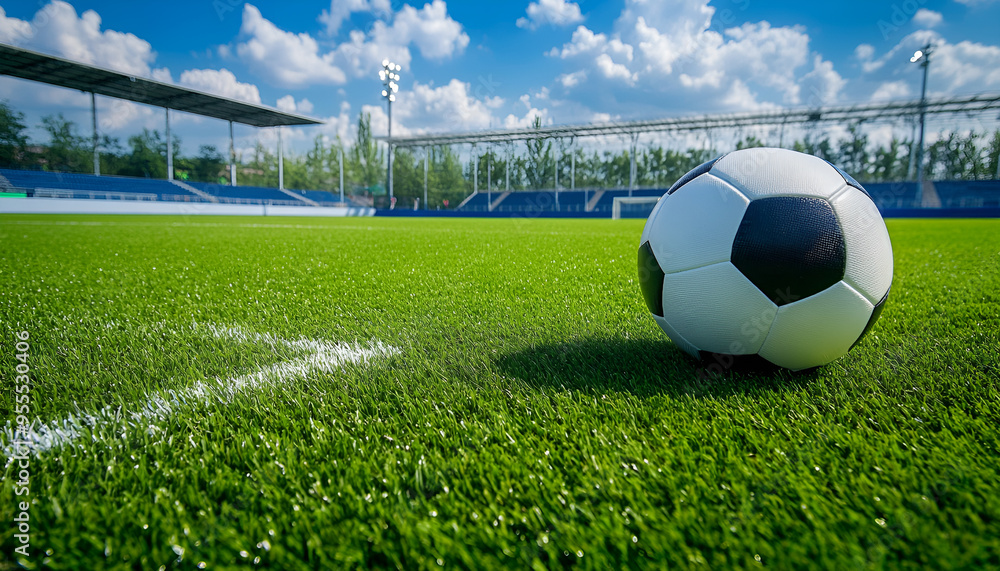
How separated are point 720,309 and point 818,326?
329 millimetres

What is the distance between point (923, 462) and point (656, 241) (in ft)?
3.64

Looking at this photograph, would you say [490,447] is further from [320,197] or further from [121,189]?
[320,197]

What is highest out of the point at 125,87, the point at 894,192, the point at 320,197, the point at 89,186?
the point at 125,87

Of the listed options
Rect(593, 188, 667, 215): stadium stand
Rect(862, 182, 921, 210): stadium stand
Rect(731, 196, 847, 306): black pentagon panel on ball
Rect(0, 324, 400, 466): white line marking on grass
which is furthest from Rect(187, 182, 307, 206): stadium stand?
Rect(862, 182, 921, 210): stadium stand

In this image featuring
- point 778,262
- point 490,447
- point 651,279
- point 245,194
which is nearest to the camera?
point 490,447

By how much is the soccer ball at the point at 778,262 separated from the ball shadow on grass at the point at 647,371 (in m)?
0.08

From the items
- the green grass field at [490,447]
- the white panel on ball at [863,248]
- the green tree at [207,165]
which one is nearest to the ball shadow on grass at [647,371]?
the green grass field at [490,447]

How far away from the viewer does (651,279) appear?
6.77 ft

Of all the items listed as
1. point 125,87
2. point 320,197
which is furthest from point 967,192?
point 125,87

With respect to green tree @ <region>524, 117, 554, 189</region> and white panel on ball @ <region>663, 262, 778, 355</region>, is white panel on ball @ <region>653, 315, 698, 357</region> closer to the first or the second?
white panel on ball @ <region>663, 262, 778, 355</region>

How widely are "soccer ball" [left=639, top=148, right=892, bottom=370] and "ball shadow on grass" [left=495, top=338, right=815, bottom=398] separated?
0.28ft

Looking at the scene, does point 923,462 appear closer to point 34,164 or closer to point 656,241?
point 656,241

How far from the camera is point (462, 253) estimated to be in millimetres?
6738

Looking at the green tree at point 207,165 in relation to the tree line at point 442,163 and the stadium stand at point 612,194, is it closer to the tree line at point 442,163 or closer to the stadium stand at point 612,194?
the tree line at point 442,163
